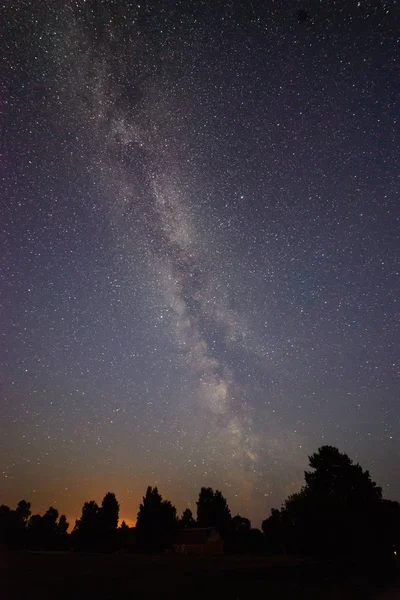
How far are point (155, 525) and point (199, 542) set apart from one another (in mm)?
17726

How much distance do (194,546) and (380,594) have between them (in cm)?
5700

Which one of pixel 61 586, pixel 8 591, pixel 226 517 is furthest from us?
pixel 226 517

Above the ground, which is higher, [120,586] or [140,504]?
[140,504]

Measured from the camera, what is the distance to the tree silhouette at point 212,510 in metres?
100

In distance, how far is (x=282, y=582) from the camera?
26.3 metres

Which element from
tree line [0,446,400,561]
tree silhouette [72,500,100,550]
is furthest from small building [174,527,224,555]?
tree silhouette [72,500,100,550]

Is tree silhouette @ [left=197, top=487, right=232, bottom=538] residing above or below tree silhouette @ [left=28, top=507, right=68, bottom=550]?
above

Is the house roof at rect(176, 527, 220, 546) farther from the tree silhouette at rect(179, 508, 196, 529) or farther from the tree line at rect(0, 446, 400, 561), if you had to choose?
the tree silhouette at rect(179, 508, 196, 529)

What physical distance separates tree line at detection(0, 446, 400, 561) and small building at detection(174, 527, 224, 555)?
6.57 meters

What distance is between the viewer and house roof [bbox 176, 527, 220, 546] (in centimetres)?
7019

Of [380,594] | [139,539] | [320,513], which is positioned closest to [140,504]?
[139,539]

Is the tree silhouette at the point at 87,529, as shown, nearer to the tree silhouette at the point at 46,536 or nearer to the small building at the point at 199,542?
the tree silhouette at the point at 46,536

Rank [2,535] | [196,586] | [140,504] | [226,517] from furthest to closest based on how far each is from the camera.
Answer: [226,517], [2,535], [140,504], [196,586]

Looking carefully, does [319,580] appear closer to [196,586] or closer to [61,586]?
[196,586]
